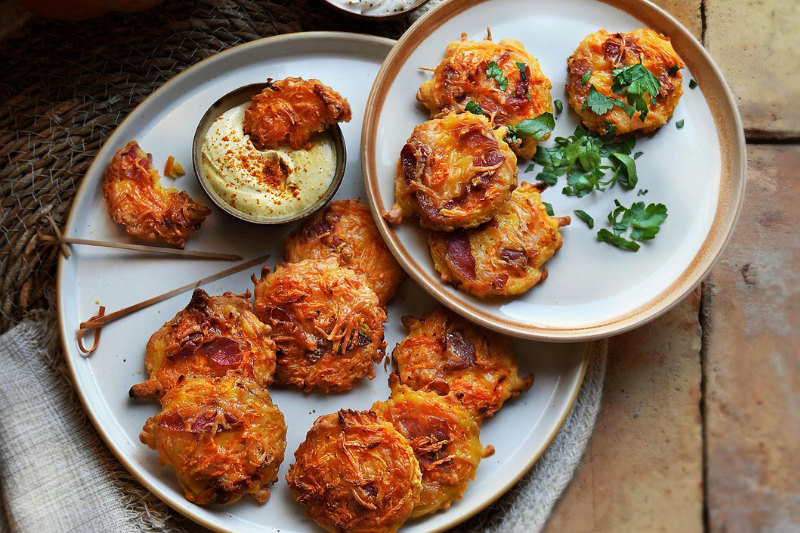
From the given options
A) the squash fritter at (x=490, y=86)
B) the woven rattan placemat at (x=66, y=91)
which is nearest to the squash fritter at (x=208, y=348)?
the woven rattan placemat at (x=66, y=91)

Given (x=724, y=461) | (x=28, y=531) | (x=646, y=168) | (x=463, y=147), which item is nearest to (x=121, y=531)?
(x=28, y=531)

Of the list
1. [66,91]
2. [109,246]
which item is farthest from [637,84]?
[66,91]

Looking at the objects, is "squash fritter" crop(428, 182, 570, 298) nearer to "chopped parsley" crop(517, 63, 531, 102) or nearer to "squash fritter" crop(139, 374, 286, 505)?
"chopped parsley" crop(517, 63, 531, 102)

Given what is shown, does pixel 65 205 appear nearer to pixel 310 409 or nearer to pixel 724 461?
pixel 310 409

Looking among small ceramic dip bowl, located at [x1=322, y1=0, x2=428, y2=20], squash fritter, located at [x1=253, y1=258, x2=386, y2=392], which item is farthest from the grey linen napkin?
small ceramic dip bowl, located at [x1=322, y1=0, x2=428, y2=20]

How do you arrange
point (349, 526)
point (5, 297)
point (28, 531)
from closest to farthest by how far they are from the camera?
point (349, 526) → point (28, 531) → point (5, 297)
